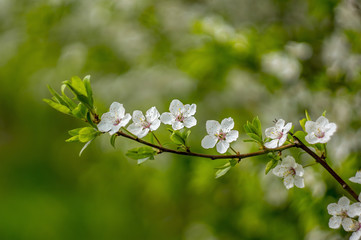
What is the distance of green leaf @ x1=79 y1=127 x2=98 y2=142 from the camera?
0.71 m

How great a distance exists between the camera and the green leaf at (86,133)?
71cm

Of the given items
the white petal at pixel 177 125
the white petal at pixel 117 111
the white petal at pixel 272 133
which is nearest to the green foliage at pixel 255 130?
the white petal at pixel 272 133

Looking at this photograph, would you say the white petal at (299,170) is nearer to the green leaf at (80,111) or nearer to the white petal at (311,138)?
the white petal at (311,138)

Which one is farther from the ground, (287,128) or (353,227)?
(287,128)

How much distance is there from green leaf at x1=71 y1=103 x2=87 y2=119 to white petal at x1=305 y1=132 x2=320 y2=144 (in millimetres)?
406

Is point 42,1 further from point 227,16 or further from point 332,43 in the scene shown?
point 332,43

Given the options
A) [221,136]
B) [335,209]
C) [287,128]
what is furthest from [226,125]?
[335,209]

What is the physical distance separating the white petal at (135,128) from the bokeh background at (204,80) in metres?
0.32

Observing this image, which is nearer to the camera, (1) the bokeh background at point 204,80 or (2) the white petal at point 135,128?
(2) the white petal at point 135,128

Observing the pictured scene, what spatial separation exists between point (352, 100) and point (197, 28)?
0.67 meters

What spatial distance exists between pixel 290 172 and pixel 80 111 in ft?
1.34

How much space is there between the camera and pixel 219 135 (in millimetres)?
739

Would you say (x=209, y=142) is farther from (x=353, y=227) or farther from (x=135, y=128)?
(x=353, y=227)

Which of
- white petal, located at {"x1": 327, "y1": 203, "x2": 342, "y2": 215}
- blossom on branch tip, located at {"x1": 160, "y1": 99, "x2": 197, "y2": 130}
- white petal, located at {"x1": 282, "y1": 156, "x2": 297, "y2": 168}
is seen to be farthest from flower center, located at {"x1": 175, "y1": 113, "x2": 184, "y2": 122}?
white petal, located at {"x1": 327, "y1": 203, "x2": 342, "y2": 215}
